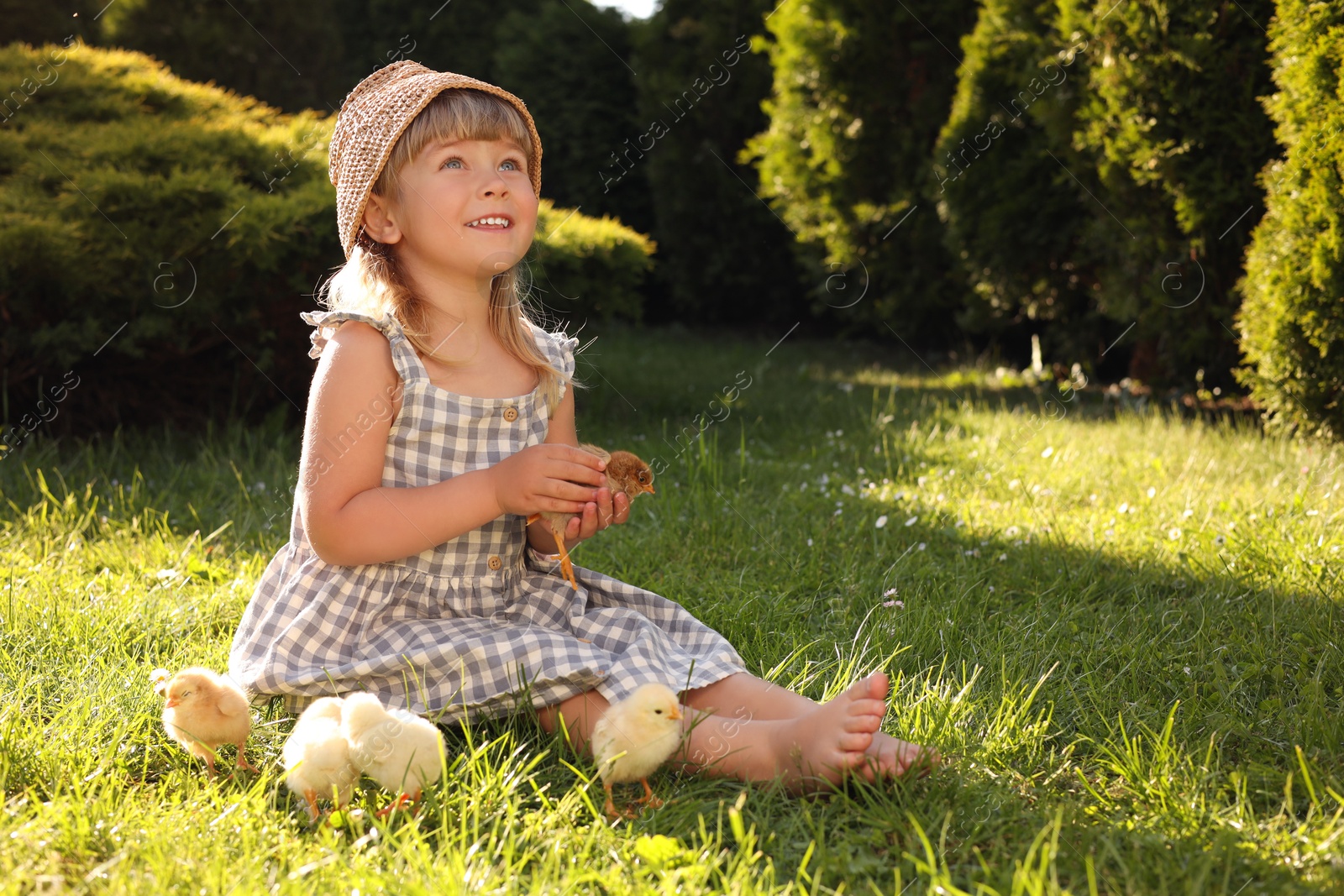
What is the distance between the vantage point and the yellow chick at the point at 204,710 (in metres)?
1.83

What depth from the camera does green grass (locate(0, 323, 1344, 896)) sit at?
1.64 metres

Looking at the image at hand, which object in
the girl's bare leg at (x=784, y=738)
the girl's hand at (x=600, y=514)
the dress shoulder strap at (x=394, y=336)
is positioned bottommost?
the girl's bare leg at (x=784, y=738)

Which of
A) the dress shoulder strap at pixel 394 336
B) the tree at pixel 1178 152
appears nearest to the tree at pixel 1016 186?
the tree at pixel 1178 152

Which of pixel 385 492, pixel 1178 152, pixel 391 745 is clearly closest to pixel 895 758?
pixel 391 745

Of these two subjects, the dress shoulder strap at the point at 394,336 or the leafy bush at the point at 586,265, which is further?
the leafy bush at the point at 586,265

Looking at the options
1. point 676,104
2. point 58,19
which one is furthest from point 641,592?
point 58,19

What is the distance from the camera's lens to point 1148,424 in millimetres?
5027

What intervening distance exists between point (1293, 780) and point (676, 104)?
8316mm

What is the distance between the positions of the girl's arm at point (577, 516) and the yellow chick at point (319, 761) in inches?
23.1

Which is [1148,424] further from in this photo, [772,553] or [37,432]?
[37,432]

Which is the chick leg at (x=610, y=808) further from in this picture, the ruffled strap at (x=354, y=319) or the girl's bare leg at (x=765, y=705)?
the ruffled strap at (x=354, y=319)

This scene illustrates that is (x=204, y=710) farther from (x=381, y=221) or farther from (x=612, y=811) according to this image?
(x=381, y=221)

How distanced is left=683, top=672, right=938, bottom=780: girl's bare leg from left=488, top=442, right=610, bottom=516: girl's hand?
17.8 inches

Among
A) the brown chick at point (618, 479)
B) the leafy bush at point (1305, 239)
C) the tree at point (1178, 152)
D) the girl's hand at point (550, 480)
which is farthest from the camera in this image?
the tree at point (1178, 152)
